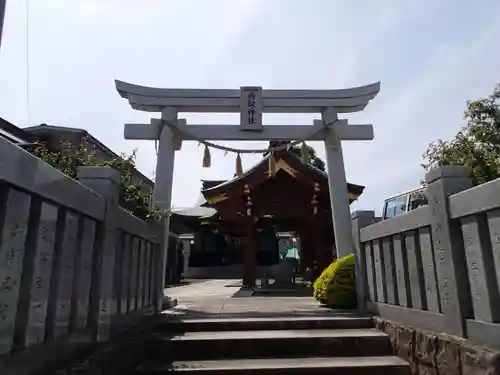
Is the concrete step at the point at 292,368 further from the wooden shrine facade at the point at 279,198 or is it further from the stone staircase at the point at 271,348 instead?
the wooden shrine facade at the point at 279,198

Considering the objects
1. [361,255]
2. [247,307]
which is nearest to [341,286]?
[361,255]

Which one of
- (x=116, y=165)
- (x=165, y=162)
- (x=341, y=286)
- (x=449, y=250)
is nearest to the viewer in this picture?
(x=449, y=250)

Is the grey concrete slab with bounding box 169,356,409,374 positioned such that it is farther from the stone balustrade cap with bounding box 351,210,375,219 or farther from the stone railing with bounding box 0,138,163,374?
the stone balustrade cap with bounding box 351,210,375,219

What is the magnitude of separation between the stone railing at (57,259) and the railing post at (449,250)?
7.83 feet

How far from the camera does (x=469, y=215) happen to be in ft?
Result: 8.68

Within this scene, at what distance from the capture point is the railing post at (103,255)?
2.91 metres

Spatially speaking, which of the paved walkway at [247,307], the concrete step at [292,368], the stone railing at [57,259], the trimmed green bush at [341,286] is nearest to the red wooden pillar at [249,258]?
the paved walkway at [247,307]

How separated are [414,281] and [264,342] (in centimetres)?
141

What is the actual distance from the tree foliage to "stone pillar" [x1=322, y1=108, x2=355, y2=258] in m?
3.14

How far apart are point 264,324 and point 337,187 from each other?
3.39 meters

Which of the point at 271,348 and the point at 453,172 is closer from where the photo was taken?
the point at 453,172

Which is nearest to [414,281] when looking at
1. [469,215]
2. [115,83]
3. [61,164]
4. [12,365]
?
[469,215]

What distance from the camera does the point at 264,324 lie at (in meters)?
4.24

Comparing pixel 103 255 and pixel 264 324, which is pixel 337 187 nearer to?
pixel 264 324
